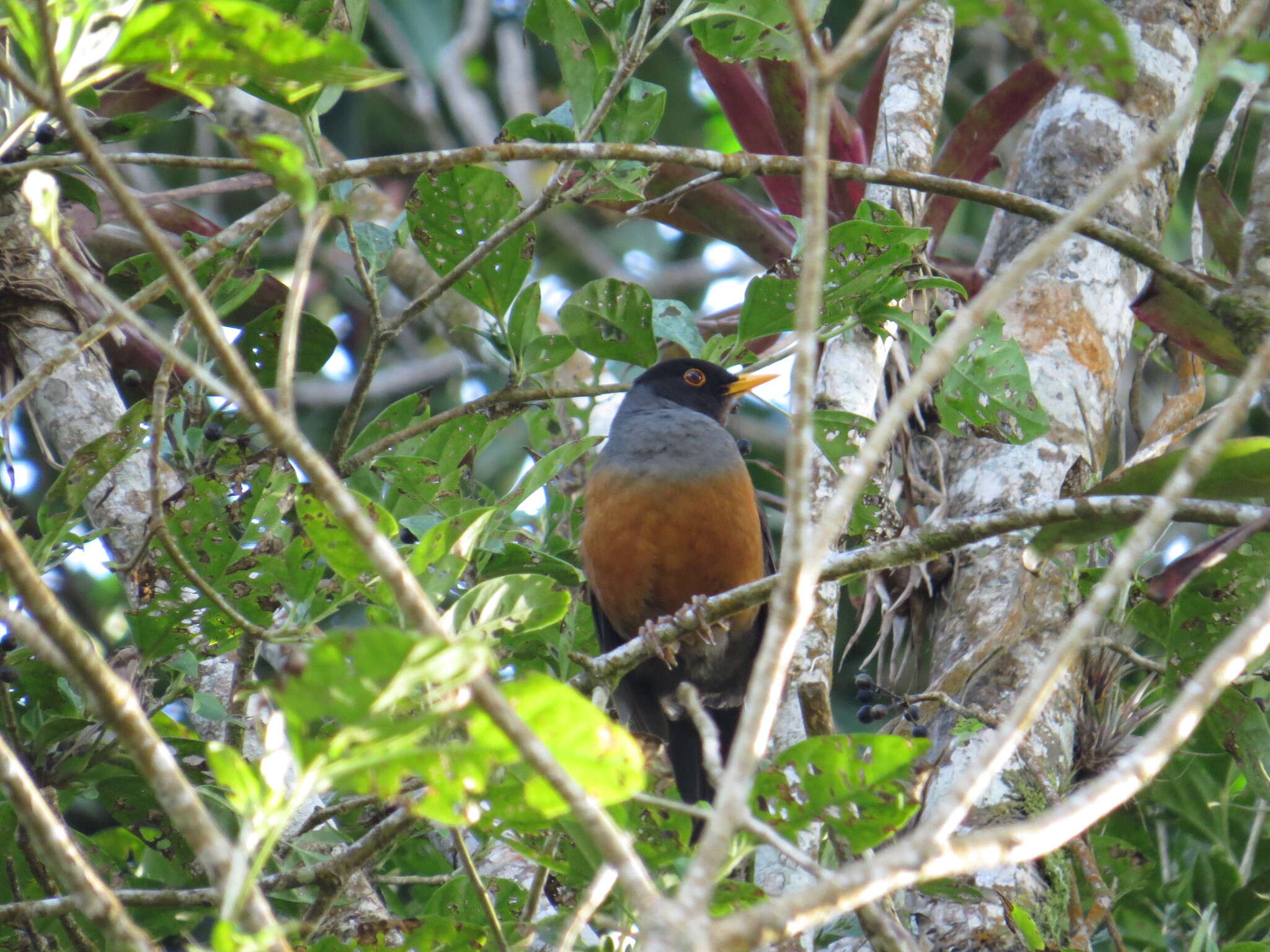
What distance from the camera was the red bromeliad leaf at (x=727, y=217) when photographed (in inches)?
207

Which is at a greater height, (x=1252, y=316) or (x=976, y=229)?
(x=1252, y=316)

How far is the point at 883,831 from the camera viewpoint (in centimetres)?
222

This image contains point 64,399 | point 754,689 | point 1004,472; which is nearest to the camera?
point 754,689

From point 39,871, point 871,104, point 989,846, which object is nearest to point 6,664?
point 39,871

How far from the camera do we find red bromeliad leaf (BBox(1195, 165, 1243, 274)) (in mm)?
3736

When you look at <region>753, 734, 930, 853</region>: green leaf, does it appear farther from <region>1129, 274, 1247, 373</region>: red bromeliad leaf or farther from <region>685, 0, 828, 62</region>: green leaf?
<region>685, 0, 828, 62</region>: green leaf

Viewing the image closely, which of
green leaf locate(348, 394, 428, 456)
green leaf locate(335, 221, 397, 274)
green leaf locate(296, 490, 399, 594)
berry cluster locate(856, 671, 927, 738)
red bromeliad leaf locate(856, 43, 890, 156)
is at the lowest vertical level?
berry cluster locate(856, 671, 927, 738)

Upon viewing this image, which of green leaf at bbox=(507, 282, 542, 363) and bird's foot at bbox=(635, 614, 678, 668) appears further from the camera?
green leaf at bbox=(507, 282, 542, 363)

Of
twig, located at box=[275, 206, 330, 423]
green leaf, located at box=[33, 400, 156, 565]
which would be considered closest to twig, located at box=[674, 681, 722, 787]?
twig, located at box=[275, 206, 330, 423]

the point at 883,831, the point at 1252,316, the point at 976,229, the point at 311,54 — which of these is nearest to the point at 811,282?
the point at 311,54

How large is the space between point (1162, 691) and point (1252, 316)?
1.51 m

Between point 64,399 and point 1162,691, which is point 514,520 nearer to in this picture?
point 64,399

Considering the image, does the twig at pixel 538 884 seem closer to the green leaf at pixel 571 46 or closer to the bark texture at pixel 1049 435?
the bark texture at pixel 1049 435

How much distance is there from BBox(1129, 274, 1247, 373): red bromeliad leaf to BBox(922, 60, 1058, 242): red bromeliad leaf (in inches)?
78.0
